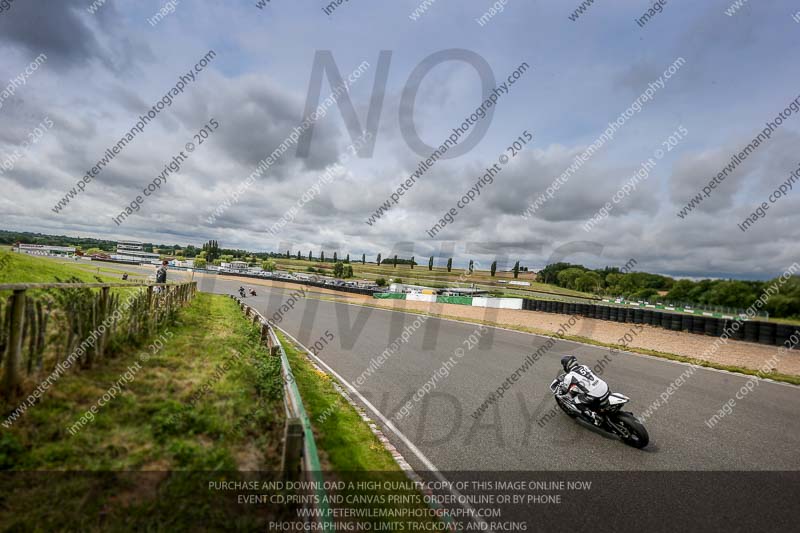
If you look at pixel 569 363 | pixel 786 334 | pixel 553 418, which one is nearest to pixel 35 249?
pixel 553 418

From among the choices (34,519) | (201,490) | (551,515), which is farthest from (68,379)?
(551,515)

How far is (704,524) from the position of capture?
13.4 ft

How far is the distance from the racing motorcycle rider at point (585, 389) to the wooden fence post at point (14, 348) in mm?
8307

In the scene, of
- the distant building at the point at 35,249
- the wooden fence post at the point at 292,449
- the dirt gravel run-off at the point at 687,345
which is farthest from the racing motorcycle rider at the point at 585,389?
the distant building at the point at 35,249

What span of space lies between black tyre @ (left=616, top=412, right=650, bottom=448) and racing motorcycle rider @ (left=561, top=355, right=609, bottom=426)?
1.33ft

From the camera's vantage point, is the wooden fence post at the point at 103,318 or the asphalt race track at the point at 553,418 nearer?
the asphalt race track at the point at 553,418

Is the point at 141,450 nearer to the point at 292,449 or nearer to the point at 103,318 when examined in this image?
the point at 292,449

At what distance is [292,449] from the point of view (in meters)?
3.87

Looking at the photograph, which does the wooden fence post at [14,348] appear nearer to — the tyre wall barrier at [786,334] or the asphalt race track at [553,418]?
the asphalt race track at [553,418]

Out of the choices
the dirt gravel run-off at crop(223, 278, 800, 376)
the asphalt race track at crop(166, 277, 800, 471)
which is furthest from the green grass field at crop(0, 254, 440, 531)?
the dirt gravel run-off at crop(223, 278, 800, 376)

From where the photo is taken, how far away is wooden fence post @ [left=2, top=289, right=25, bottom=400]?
4.73m

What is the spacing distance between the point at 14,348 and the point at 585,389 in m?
8.38

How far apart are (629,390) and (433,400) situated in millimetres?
5015

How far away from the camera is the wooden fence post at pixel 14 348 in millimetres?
4727
